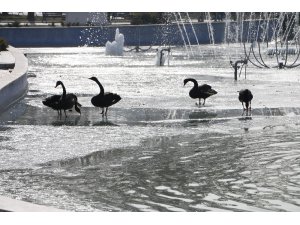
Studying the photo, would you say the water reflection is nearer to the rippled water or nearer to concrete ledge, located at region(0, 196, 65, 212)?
the rippled water

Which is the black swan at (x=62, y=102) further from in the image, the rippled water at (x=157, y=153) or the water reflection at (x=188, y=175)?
the water reflection at (x=188, y=175)

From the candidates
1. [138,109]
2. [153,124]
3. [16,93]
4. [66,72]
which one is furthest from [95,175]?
[66,72]

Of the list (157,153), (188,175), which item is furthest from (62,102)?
(188,175)

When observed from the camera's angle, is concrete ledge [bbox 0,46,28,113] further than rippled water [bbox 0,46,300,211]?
Yes

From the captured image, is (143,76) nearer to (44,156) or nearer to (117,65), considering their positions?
(117,65)

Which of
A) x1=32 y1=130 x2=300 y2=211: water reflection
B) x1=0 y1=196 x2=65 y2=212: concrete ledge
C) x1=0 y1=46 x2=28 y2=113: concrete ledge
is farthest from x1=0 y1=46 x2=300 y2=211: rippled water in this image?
x1=0 y1=196 x2=65 y2=212: concrete ledge

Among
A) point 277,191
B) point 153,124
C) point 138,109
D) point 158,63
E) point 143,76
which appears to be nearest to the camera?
point 277,191

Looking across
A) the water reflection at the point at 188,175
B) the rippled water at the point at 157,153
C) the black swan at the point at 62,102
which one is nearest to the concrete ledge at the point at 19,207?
the rippled water at the point at 157,153

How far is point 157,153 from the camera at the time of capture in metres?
10.4

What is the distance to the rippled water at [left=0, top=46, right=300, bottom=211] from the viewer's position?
788 centimetres

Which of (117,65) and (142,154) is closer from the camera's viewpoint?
(142,154)

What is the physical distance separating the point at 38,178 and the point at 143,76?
46.1 ft

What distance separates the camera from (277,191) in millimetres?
8078

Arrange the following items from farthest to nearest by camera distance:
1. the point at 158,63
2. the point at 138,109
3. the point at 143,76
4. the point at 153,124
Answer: the point at 158,63
the point at 143,76
the point at 138,109
the point at 153,124
